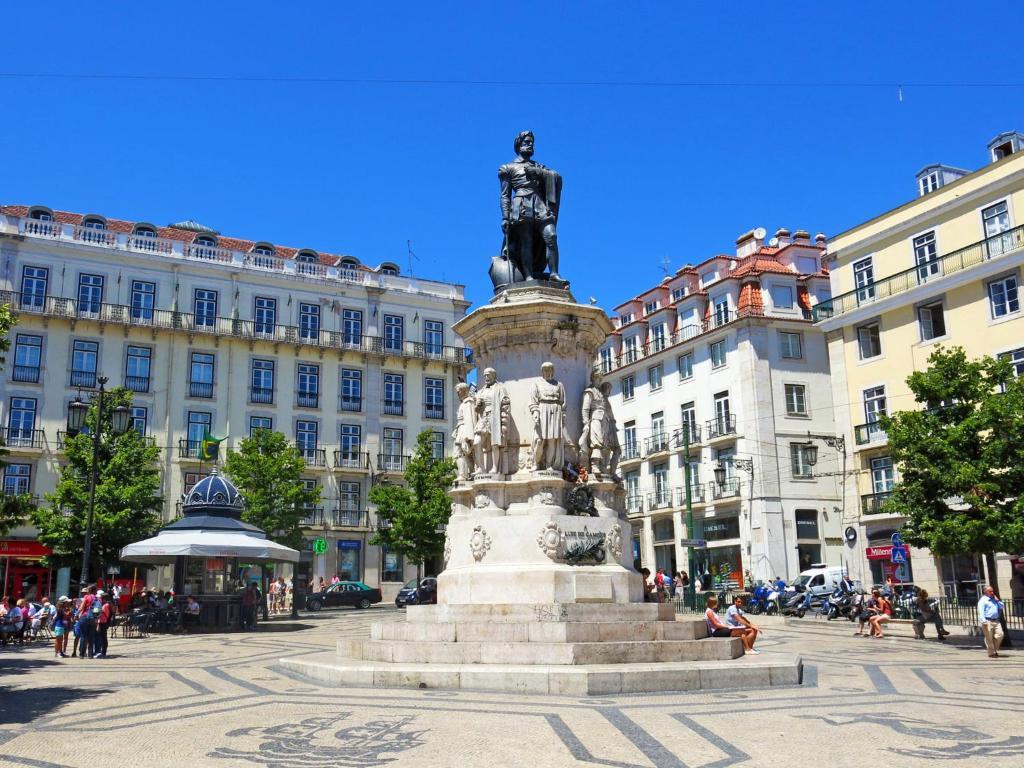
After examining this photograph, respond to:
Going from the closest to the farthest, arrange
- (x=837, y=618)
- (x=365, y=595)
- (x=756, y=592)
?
(x=837, y=618), (x=756, y=592), (x=365, y=595)

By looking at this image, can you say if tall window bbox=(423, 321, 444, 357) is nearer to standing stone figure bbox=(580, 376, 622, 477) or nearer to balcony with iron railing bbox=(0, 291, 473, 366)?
balcony with iron railing bbox=(0, 291, 473, 366)

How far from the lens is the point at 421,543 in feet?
132

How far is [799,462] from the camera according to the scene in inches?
1615

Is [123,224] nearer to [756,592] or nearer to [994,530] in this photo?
[756,592]

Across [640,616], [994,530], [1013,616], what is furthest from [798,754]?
[1013,616]

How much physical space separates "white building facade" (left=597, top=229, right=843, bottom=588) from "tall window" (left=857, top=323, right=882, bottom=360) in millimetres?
4578

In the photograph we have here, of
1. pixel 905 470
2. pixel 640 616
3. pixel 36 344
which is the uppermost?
pixel 36 344

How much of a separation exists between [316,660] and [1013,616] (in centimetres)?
2000

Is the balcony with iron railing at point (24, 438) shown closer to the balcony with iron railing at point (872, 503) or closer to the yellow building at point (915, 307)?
the yellow building at point (915, 307)

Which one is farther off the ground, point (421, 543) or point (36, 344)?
point (36, 344)

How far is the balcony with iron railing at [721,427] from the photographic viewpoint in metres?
42.4

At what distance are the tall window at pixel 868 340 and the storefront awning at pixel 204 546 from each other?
22.8 m

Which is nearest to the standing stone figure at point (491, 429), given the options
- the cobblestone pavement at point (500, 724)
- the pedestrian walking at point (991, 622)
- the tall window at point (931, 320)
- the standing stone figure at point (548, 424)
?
the standing stone figure at point (548, 424)

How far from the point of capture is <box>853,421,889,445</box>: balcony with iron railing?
33.9 m
